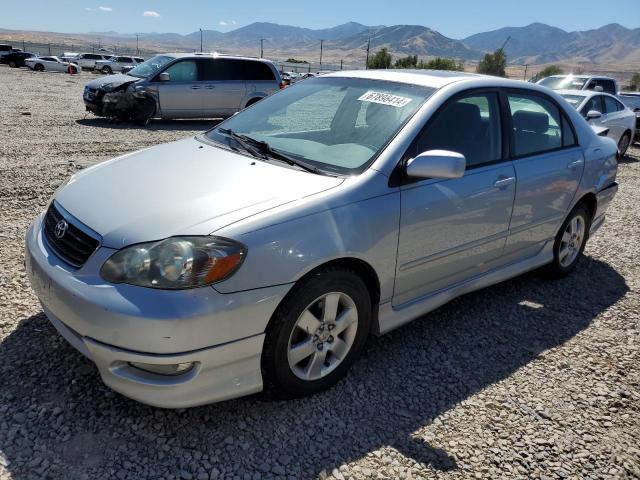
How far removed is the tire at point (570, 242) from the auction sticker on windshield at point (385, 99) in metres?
2.03

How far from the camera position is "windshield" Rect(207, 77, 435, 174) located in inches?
117

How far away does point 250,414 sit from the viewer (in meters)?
2.58

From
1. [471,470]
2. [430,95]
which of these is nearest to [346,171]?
[430,95]

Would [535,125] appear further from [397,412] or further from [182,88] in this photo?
[182,88]

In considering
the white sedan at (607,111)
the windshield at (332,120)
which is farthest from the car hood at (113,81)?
the white sedan at (607,111)

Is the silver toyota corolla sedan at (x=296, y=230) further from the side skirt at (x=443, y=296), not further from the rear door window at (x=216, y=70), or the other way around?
the rear door window at (x=216, y=70)

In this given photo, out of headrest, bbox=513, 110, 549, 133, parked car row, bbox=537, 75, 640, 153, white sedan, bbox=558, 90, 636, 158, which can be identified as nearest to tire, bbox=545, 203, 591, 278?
headrest, bbox=513, 110, 549, 133

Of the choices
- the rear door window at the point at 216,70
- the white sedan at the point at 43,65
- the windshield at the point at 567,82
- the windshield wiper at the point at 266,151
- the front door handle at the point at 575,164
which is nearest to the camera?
the windshield wiper at the point at 266,151

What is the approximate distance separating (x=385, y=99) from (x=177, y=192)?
4.84 ft

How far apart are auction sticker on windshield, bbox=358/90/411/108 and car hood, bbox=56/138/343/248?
31.6 inches

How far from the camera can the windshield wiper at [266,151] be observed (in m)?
2.88

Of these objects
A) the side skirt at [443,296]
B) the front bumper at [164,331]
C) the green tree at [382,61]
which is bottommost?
the side skirt at [443,296]

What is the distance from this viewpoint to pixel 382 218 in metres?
2.71

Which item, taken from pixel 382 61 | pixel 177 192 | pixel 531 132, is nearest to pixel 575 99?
pixel 531 132
